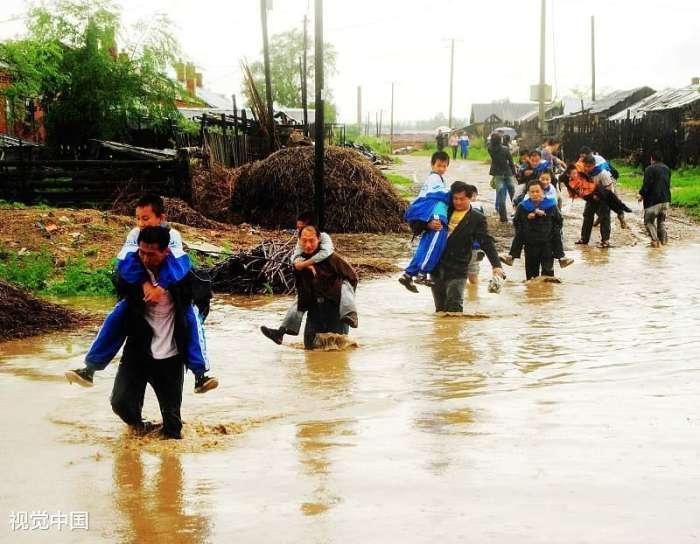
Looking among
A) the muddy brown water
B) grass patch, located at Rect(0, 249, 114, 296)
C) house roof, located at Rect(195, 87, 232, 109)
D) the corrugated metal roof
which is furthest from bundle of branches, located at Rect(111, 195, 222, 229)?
house roof, located at Rect(195, 87, 232, 109)

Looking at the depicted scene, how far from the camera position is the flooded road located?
4.77 m

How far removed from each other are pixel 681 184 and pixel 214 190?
14.4 m

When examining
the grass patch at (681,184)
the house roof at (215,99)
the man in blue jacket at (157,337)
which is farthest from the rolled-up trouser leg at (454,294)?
the house roof at (215,99)

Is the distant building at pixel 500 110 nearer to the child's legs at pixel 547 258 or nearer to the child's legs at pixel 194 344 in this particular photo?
the child's legs at pixel 547 258

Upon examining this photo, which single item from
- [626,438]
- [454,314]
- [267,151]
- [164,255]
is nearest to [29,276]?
[454,314]

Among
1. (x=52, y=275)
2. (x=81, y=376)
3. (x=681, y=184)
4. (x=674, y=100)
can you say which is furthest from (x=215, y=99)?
(x=81, y=376)

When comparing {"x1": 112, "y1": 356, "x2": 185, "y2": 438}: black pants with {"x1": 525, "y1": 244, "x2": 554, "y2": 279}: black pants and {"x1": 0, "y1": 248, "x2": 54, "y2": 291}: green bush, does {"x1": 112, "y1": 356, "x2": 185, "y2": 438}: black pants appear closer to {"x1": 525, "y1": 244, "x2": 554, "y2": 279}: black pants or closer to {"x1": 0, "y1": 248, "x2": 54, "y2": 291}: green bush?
{"x1": 0, "y1": 248, "x2": 54, "y2": 291}: green bush

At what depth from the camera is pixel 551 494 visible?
504cm

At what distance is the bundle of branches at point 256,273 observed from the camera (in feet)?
45.2

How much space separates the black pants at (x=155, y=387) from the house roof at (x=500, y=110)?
109 meters

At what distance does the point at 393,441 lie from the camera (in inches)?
245

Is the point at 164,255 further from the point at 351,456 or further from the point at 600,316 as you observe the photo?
the point at 600,316

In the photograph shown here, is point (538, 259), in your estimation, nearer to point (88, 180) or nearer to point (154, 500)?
point (154, 500)

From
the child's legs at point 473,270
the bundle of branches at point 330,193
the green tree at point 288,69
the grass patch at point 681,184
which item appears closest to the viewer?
the child's legs at point 473,270
